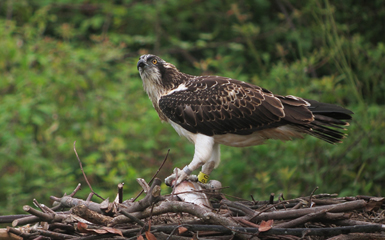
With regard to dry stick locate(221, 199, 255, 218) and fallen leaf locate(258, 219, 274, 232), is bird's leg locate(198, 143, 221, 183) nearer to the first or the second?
dry stick locate(221, 199, 255, 218)

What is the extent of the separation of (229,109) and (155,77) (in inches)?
35.6

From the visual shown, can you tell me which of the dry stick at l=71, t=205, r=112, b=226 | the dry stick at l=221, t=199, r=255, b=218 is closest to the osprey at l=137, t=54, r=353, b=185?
the dry stick at l=221, t=199, r=255, b=218

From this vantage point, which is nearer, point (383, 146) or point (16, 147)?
point (383, 146)

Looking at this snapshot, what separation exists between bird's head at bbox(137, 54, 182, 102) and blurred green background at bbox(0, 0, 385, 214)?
77.6 inches

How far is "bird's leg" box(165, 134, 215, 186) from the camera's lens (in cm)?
430

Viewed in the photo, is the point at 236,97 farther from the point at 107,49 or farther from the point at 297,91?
the point at 107,49

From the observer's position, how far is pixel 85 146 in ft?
26.6

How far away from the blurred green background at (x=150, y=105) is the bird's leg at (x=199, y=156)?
184 centimetres

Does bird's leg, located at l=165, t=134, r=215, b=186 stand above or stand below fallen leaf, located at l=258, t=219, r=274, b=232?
above

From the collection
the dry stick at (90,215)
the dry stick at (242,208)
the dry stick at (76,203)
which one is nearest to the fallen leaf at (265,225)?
the dry stick at (242,208)

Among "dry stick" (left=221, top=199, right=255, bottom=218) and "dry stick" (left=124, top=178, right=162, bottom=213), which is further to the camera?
"dry stick" (left=221, top=199, right=255, bottom=218)

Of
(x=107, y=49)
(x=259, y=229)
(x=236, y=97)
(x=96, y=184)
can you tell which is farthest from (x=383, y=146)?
(x=107, y=49)

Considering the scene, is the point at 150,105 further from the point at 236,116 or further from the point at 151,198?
the point at 151,198

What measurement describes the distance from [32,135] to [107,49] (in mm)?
2139
